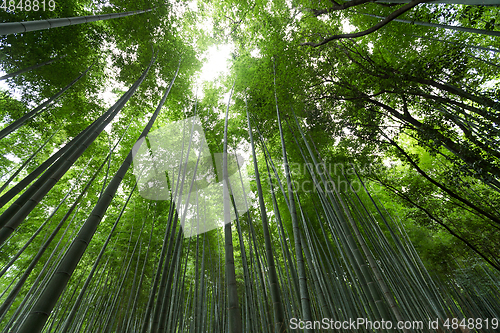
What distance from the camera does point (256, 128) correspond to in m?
4.26

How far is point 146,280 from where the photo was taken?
5.69 metres

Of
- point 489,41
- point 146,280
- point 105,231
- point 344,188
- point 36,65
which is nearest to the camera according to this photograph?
point 36,65

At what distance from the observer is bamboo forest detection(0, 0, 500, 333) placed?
271 centimetres

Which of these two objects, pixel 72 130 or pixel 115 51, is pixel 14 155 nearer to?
pixel 72 130

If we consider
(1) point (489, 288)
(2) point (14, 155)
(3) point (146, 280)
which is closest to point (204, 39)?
(2) point (14, 155)

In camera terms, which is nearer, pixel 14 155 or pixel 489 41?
pixel 489 41

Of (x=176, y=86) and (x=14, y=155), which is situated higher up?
(x=176, y=86)

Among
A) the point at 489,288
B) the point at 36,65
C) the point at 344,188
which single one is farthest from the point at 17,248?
the point at 489,288

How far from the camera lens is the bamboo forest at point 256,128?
271 centimetres

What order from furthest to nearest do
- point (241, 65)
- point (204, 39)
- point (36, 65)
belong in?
1. point (204, 39)
2. point (241, 65)
3. point (36, 65)

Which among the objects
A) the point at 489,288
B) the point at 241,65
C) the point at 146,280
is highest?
the point at 241,65

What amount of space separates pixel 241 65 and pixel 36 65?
3.13 m

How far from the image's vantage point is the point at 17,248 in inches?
185

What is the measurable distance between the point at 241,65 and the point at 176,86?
4.47 feet
